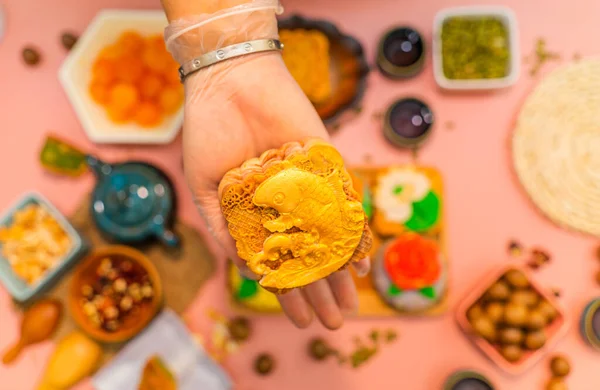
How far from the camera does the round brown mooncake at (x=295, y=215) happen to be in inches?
30.7

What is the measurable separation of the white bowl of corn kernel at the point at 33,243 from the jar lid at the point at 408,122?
85 cm

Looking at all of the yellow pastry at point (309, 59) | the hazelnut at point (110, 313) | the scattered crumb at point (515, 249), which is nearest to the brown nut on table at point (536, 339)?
the scattered crumb at point (515, 249)

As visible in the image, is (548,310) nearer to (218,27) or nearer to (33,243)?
(218,27)

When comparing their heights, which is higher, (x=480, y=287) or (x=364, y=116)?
(x=364, y=116)

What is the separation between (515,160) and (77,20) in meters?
1.27

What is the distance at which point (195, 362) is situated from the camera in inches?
52.0

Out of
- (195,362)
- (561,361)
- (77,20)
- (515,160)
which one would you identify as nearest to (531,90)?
(515,160)

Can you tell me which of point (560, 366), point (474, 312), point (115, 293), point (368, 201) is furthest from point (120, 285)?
point (560, 366)

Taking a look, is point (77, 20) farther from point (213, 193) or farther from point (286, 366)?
point (286, 366)

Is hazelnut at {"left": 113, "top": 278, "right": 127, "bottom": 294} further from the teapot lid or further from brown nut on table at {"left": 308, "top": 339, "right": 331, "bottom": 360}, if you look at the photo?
brown nut on table at {"left": 308, "top": 339, "right": 331, "bottom": 360}

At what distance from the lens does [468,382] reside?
1259 mm

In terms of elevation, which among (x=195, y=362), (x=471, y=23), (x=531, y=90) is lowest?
(x=195, y=362)

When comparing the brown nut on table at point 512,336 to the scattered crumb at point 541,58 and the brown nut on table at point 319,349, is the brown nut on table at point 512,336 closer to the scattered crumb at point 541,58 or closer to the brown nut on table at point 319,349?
the brown nut on table at point 319,349

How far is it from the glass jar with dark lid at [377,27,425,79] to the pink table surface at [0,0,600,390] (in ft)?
0.17
